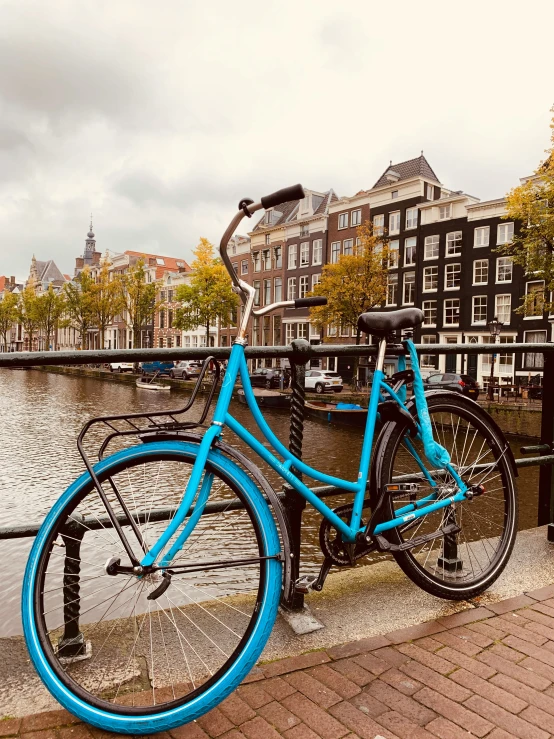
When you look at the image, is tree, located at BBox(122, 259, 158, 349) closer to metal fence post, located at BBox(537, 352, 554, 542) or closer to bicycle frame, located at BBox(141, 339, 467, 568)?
metal fence post, located at BBox(537, 352, 554, 542)

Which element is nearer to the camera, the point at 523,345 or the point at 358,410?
the point at 523,345

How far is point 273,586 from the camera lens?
1.48 m

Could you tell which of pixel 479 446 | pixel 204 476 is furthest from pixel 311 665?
pixel 479 446

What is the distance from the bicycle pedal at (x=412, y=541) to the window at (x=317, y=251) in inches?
1524

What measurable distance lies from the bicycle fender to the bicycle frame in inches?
1.8

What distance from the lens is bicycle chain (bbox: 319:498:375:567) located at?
6.10ft

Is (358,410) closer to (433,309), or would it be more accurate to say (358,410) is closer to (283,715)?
(433,309)

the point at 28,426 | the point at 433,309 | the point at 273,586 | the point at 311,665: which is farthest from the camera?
the point at 433,309

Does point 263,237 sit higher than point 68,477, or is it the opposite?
point 263,237

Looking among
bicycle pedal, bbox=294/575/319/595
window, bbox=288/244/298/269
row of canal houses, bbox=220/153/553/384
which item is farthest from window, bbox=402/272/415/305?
bicycle pedal, bbox=294/575/319/595

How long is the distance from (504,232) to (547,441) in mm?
28685

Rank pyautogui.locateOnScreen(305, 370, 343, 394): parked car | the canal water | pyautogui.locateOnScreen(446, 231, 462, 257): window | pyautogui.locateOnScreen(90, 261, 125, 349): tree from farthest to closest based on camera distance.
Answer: pyautogui.locateOnScreen(90, 261, 125, 349): tree
pyautogui.locateOnScreen(446, 231, 462, 257): window
pyautogui.locateOnScreen(305, 370, 343, 394): parked car
the canal water

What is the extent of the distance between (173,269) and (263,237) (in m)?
24.1

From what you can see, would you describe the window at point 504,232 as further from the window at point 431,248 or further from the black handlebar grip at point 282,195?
the black handlebar grip at point 282,195
